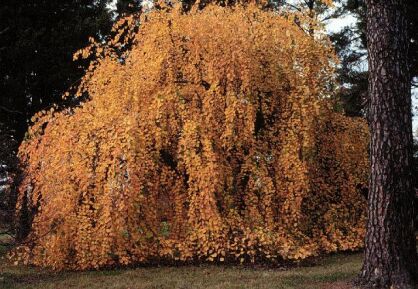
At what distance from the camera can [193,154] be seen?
27.1ft

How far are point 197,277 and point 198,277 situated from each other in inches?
0.6

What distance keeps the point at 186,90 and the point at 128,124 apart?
1.41 meters

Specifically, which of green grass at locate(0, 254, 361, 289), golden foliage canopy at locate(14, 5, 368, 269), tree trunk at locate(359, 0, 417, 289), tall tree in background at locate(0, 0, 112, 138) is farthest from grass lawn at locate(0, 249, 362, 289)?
tall tree in background at locate(0, 0, 112, 138)

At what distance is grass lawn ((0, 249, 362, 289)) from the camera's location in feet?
22.1

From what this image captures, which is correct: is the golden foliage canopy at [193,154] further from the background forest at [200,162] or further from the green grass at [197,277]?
the green grass at [197,277]

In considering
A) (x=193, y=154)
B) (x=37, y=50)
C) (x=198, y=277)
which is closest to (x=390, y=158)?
(x=198, y=277)

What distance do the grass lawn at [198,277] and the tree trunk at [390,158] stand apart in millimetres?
606

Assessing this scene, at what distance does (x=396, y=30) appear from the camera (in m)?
5.97

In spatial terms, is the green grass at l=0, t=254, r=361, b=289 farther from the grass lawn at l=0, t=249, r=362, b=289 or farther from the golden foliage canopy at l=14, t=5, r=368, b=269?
the golden foliage canopy at l=14, t=5, r=368, b=269

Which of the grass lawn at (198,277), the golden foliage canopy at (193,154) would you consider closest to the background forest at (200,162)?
the golden foliage canopy at (193,154)

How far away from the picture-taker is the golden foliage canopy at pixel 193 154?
827cm

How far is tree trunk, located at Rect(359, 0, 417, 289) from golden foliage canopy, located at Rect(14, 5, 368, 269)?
2483mm

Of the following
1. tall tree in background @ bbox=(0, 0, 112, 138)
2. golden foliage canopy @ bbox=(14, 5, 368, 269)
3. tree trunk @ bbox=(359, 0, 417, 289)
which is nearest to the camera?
tree trunk @ bbox=(359, 0, 417, 289)

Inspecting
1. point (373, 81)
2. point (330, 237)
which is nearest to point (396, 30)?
point (373, 81)
